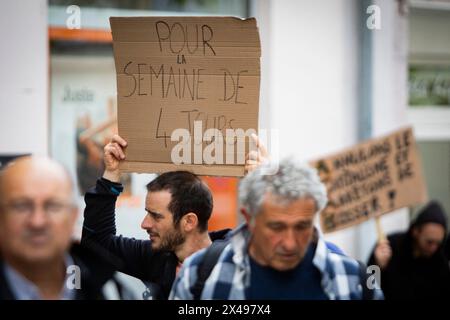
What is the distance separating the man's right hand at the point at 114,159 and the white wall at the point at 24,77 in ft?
4.04

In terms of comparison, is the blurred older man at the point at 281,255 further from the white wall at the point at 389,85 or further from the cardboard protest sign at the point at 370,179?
the white wall at the point at 389,85

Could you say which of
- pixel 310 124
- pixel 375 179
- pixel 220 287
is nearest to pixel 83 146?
pixel 310 124

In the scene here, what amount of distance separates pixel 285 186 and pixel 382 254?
193cm

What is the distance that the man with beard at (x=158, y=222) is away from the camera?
2.84 m

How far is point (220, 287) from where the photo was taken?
2.56 m

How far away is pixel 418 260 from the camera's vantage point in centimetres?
440

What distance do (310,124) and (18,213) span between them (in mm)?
2223

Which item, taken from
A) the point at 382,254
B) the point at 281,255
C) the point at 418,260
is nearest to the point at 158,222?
the point at 281,255

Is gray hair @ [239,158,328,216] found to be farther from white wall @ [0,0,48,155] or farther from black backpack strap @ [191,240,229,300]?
white wall @ [0,0,48,155]

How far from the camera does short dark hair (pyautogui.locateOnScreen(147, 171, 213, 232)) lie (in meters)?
2.86

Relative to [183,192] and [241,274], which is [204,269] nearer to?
[241,274]

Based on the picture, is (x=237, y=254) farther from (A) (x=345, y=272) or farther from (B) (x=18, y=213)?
(B) (x=18, y=213)

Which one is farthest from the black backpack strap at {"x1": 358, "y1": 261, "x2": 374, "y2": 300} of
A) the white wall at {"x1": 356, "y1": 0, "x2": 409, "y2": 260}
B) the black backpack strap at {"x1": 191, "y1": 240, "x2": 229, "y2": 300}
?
the white wall at {"x1": 356, "y1": 0, "x2": 409, "y2": 260}

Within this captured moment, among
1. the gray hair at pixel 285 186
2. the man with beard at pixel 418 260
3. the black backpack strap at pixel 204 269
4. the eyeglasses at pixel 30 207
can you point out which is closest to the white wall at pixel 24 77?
the eyeglasses at pixel 30 207
